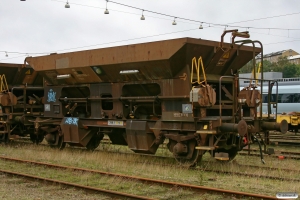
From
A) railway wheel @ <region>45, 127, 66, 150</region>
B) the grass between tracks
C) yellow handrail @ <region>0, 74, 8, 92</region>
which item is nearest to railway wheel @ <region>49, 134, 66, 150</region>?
railway wheel @ <region>45, 127, 66, 150</region>

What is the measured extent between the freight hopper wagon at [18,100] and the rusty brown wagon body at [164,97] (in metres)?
2.60

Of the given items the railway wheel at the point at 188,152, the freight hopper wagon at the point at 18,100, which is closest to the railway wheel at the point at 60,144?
the freight hopper wagon at the point at 18,100

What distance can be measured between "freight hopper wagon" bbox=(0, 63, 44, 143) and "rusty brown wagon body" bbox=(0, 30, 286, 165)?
2.60 meters

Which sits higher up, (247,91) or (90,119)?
(247,91)

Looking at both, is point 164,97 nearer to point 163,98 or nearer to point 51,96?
point 163,98

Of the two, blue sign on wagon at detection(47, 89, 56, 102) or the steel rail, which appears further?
blue sign on wagon at detection(47, 89, 56, 102)

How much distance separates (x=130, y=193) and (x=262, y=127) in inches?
189

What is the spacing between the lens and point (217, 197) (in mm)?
7602

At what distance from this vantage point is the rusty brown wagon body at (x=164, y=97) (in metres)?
10.3

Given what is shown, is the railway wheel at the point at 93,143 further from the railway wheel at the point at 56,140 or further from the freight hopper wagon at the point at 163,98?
the railway wheel at the point at 56,140

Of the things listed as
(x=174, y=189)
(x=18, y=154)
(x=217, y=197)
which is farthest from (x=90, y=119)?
(x=217, y=197)

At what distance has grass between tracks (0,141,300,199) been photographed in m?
8.25

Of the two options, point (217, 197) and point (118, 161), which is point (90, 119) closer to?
point (118, 161)

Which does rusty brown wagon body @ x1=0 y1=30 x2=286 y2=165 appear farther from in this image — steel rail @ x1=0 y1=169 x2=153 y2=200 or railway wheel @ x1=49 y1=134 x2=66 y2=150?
steel rail @ x1=0 y1=169 x2=153 y2=200
